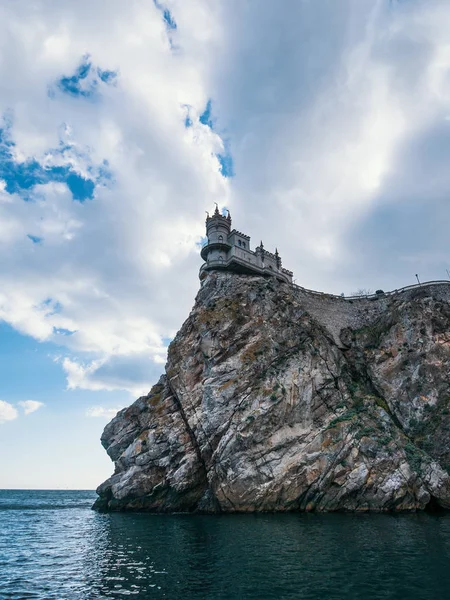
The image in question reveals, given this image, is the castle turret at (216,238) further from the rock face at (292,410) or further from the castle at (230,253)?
the rock face at (292,410)

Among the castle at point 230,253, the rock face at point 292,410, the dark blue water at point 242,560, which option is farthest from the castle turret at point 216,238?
the dark blue water at point 242,560

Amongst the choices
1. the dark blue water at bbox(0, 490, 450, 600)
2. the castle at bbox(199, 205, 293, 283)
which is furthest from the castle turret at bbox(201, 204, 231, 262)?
the dark blue water at bbox(0, 490, 450, 600)

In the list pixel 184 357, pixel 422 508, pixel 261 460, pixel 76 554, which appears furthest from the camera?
pixel 184 357

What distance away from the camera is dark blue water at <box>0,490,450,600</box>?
607 inches

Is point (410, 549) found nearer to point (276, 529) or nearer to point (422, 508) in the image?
point (276, 529)

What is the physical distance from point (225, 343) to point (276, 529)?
80.4 feet

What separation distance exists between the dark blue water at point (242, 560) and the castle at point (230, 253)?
37.8 metres

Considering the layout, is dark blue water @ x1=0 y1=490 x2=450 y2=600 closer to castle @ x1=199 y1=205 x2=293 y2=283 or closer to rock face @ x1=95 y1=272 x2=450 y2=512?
rock face @ x1=95 y1=272 x2=450 y2=512

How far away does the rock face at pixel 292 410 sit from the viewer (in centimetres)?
3709

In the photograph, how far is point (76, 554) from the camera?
23891 millimetres

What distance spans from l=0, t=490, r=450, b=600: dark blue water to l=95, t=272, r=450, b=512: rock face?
5.02 meters

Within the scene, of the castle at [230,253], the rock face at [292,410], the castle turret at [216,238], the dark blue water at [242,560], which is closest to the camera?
the dark blue water at [242,560]

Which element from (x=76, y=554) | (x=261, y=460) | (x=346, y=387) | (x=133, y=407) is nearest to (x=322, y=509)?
(x=261, y=460)

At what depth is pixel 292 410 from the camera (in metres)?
42.4
